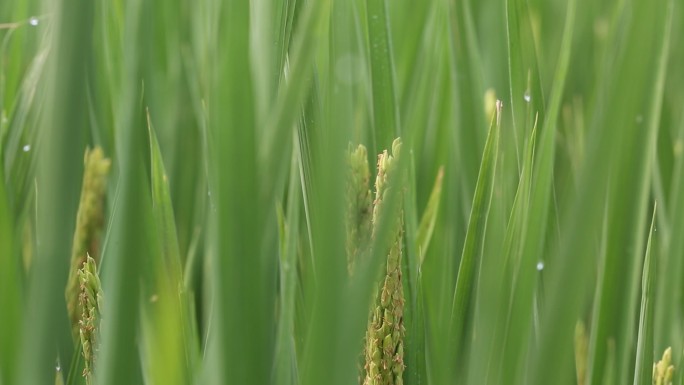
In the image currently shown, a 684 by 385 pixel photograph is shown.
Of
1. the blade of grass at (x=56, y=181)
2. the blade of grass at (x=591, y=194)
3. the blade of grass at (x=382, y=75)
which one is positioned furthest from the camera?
the blade of grass at (x=382, y=75)

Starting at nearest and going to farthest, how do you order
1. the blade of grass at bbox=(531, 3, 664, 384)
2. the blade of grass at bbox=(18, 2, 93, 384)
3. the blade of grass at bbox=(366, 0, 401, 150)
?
the blade of grass at bbox=(531, 3, 664, 384) → the blade of grass at bbox=(18, 2, 93, 384) → the blade of grass at bbox=(366, 0, 401, 150)

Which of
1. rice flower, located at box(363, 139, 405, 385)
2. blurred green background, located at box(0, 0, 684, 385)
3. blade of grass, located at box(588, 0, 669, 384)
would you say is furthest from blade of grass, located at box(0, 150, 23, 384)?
blade of grass, located at box(588, 0, 669, 384)

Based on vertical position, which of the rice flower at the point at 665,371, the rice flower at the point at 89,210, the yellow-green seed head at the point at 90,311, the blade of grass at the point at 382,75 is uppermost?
the blade of grass at the point at 382,75

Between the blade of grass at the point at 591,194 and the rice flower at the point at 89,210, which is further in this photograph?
the rice flower at the point at 89,210

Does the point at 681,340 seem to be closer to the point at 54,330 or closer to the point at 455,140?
the point at 455,140

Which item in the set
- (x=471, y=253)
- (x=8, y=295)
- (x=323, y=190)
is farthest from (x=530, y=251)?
(x=8, y=295)

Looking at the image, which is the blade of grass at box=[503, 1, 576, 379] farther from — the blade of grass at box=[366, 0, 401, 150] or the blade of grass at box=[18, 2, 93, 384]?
the blade of grass at box=[18, 2, 93, 384]

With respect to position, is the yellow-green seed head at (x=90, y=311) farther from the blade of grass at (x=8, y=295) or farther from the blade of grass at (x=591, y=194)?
the blade of grass at (x=591, y=194)

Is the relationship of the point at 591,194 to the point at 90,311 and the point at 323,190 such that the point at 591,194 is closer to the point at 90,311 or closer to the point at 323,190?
the point at 323,190

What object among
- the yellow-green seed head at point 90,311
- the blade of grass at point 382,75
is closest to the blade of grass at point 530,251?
the blade of grass at point 382,75
